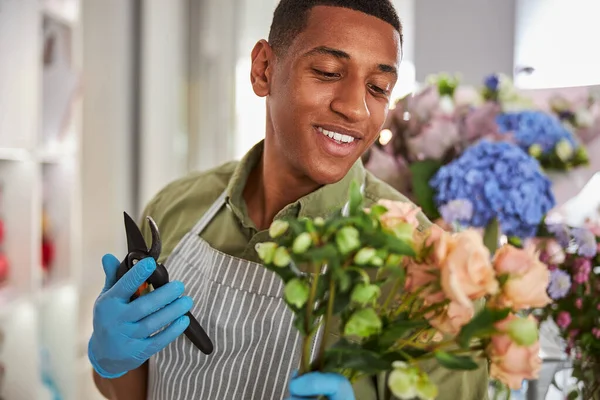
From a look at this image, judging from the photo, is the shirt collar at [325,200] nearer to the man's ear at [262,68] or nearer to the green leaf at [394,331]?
the man's ear at [262,68]

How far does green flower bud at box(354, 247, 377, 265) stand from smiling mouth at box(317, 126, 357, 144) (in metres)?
0.36

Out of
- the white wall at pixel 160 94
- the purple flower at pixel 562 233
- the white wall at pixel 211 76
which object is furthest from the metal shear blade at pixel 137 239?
the white wall at pixel 211 76

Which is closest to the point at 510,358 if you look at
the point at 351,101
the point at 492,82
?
the point at 351,101

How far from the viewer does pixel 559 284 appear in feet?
2.84

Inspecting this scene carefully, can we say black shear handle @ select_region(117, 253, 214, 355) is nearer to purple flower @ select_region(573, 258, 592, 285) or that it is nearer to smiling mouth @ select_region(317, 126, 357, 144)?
smiling mouth @ select_region(317, 126, 357, 144)

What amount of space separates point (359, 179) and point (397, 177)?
0.27 meters

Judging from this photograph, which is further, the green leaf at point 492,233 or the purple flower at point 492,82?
the purple flower at point 492,82

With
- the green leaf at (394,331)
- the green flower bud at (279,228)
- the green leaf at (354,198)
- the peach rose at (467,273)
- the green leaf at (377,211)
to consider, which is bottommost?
the green leaf at (394,331)

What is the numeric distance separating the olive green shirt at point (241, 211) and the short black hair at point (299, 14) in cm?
21

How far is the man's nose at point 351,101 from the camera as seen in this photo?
0.76m

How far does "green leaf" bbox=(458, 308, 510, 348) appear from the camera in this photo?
0.45m

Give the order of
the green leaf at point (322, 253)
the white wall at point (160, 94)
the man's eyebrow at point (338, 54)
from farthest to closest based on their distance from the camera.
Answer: the white wall at point (160, 94) → the man's eyebrow at point (338, 54) → the green leaf at point (322, 253)

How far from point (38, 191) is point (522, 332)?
166cm

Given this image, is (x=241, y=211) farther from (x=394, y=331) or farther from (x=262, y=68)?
(x=394, y=331)
